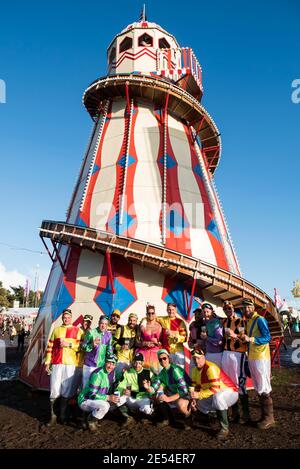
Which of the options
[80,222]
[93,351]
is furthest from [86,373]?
[80,222]

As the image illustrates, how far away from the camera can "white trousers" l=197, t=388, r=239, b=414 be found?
6.46 m

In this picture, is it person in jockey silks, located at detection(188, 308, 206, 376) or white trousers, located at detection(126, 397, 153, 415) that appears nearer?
white trousers, located at detection(126, 397, 153, 415)

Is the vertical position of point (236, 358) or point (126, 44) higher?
point (126, 44)

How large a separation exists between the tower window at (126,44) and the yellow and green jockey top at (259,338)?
68.3 feet

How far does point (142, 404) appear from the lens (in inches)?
284

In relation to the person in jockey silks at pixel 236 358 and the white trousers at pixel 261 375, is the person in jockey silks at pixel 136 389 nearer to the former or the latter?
the person in jockey silks at pixel 236 358

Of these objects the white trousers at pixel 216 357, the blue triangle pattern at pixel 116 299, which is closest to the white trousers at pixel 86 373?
the white trousers at pixel 216 357

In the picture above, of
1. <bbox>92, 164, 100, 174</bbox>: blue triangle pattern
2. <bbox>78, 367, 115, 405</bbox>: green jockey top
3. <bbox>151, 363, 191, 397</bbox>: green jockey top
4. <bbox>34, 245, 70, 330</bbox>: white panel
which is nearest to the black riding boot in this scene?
<bbox>78, 367, 115, 405</bbox>: green jockey top

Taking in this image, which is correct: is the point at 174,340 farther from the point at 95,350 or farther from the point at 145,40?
the point at 145,40

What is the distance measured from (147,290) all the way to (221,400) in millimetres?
6973

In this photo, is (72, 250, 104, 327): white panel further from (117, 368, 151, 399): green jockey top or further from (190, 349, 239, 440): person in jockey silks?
(190, 349, 239, 440): person in jockey silks

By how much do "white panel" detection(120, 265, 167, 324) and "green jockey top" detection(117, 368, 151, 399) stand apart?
5.11 meters

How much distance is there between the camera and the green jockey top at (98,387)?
22.8ft

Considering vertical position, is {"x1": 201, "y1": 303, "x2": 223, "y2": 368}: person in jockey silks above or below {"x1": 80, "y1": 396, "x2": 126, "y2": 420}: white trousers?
above
